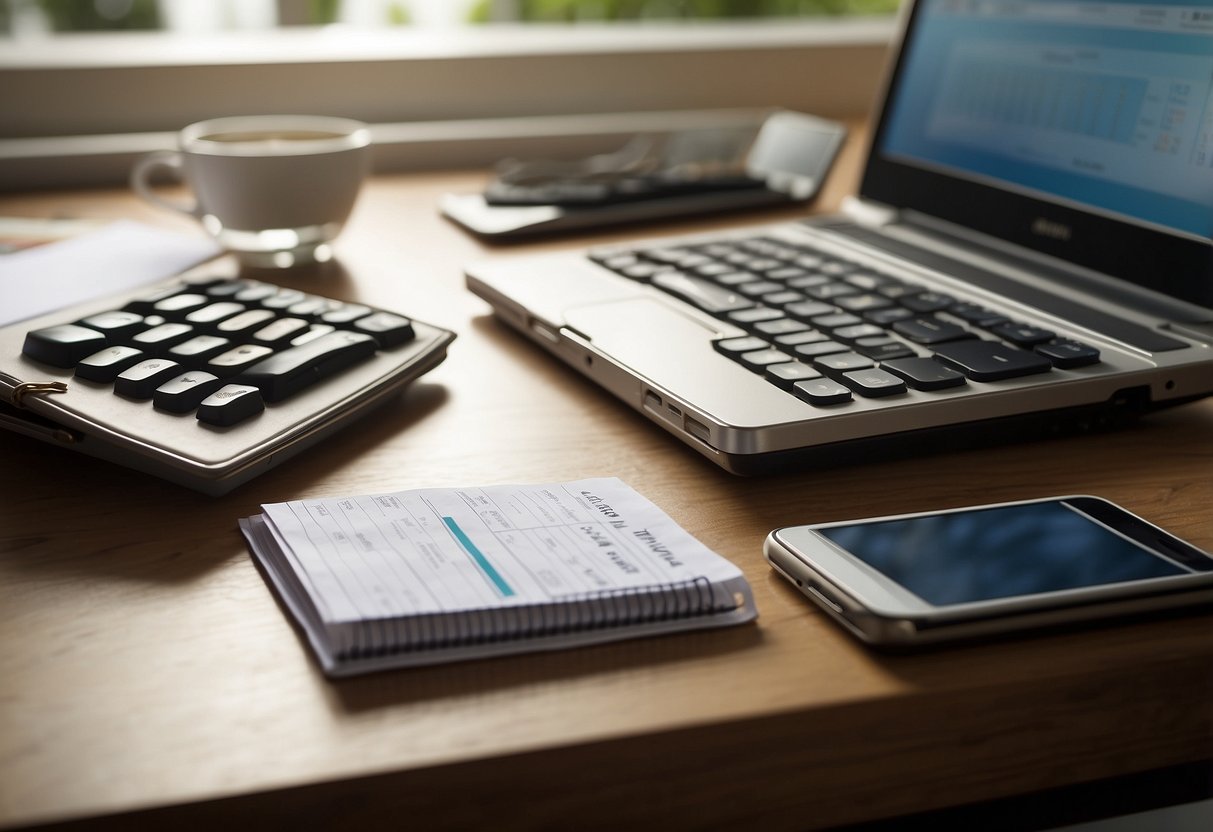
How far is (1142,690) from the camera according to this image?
0.41 metres

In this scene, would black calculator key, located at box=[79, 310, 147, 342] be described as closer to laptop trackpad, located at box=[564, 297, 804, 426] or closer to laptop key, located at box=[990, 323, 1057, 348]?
laptop trackpad, located at box=[564, 297, 804, 426]

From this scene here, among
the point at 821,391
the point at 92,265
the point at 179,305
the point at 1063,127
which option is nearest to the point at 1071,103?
the point at 1063,127

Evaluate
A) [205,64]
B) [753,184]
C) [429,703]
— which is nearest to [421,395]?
[429,703]

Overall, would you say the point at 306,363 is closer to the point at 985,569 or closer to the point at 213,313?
the point at 213,313

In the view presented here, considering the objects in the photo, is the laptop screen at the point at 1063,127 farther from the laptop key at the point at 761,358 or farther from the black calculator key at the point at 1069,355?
the laptop key at the point at 761,358

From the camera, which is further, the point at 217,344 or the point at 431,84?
the point at 431,84

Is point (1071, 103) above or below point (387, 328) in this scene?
above

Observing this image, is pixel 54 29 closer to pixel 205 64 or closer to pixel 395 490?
pixel 205 64

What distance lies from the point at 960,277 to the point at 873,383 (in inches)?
9.1

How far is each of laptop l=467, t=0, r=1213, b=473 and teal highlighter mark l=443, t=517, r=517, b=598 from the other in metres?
0.13

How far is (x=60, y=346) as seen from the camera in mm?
569

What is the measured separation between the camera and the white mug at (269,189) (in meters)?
0.88

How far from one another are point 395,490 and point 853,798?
251 millimetres

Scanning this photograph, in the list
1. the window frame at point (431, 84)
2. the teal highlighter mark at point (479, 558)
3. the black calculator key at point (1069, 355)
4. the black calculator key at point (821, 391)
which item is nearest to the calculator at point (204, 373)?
the teal highlighter mark at point (479, 558)
